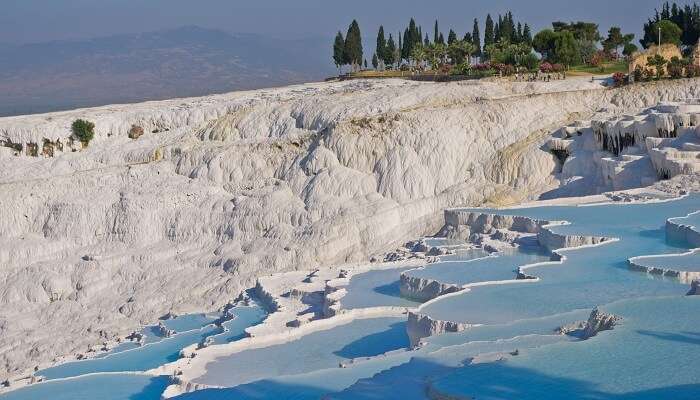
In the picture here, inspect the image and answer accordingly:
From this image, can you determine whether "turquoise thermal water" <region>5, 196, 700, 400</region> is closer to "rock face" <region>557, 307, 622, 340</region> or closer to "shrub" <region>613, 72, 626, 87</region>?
"rock face" <region>557, 307, 622, 340</region>

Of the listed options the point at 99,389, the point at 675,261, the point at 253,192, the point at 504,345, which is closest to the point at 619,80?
the point at 253,192

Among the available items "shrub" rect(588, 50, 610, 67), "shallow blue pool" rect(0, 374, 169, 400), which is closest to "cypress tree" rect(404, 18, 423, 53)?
"shrub" rect(588, 50, 610, 67)

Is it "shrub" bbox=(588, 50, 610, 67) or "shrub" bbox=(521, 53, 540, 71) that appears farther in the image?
"shrub" bbox=(588, 50, 610, 67)

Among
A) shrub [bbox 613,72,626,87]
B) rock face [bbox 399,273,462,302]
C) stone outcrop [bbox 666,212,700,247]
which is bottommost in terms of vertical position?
rock face [bbox 399,273,462,302]

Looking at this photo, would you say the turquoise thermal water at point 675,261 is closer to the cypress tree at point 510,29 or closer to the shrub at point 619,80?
the shrub at point 619,80

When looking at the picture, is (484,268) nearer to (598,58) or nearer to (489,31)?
(598,58)
